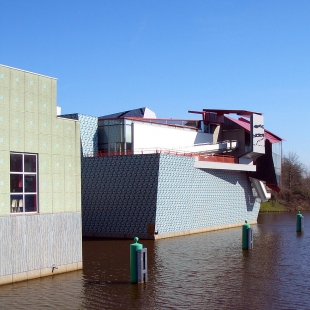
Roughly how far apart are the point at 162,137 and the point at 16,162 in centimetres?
1708

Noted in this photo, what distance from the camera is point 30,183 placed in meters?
13.8

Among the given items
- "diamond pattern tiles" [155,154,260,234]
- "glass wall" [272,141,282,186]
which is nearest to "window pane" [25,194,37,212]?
"diamond pattern tiles" [155,154,260,234]

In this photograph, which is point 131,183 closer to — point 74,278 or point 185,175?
point 185,175

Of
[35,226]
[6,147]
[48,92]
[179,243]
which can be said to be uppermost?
[48,92]

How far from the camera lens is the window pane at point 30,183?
13.6 metres

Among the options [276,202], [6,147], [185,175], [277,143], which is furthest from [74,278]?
[276,202]

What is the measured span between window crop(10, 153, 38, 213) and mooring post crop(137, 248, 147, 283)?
10.5 feet

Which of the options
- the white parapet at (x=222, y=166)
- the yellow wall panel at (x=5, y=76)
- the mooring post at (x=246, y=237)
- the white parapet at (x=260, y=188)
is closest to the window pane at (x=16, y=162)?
the yellow wall panel at (x=5, y=76)

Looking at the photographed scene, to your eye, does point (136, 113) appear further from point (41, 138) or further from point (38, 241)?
point (38, 241)

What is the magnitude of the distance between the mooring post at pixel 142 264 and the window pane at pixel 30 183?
340 cm

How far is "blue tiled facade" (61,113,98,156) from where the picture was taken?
1080 inches

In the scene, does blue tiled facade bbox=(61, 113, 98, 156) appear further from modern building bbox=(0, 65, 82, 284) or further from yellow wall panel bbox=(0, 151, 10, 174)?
yellow wall panel bbox=(0, 151, 10, 174)

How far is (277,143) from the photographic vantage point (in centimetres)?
3634

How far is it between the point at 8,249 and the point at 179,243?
11473 mm
